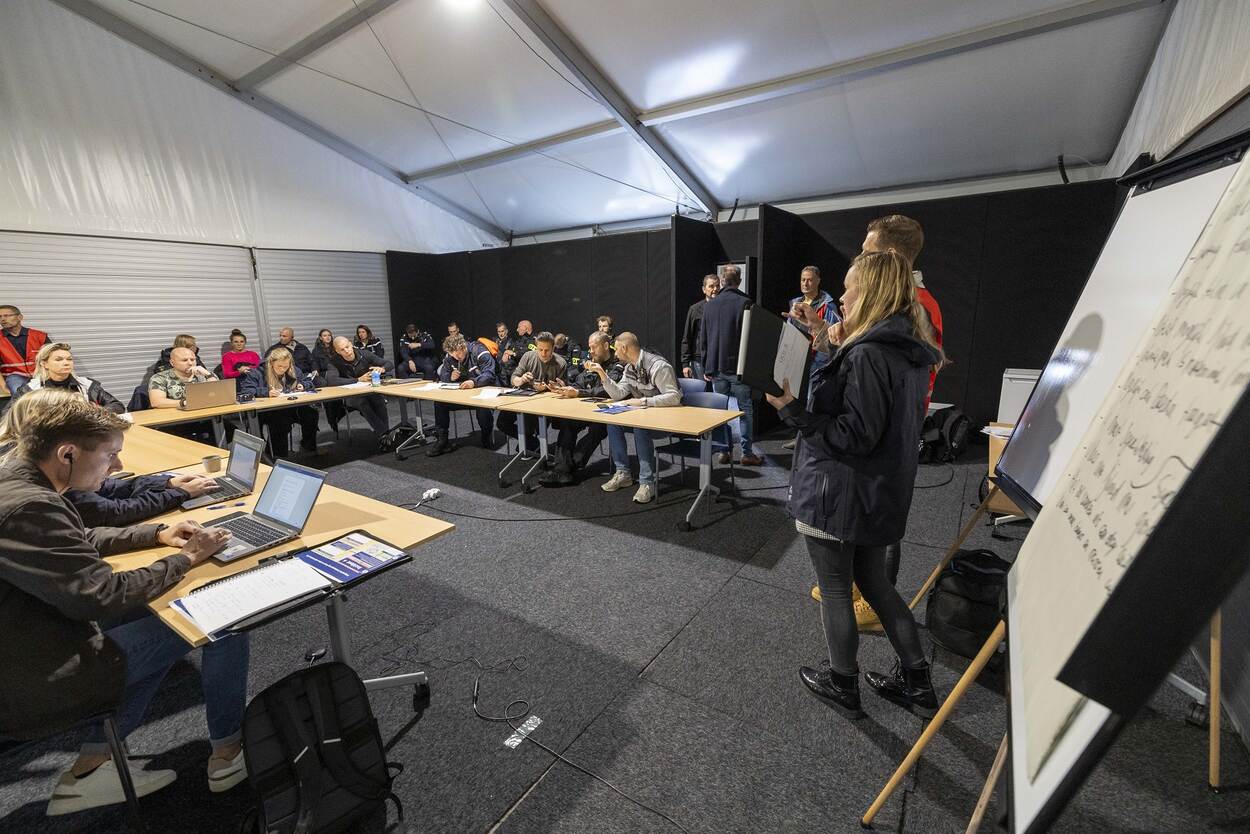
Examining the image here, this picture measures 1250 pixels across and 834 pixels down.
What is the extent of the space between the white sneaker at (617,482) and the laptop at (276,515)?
8.15ft

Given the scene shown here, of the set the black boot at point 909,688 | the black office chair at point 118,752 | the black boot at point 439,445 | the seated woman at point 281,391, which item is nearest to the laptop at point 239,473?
the black office chair at point 118,752

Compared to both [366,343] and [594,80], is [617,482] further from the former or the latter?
[366,343]

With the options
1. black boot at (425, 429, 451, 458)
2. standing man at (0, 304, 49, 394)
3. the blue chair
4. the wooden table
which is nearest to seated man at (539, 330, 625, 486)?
the blue chair

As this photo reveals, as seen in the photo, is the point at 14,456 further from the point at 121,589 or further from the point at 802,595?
the point at 802,595

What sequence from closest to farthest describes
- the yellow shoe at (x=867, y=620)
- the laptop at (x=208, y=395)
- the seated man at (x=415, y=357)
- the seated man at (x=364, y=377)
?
the yellow shoe at (x=867, y=620) → the laptop at (x=208, y=395) → the seated man at (x=364, y=377) → the seated man at (x=415, y=357)

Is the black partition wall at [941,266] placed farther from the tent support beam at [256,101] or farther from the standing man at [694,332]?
the tent support beam at [256,101]

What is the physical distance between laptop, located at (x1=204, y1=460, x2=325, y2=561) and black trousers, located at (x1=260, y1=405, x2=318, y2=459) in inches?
151

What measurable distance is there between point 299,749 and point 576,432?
320 centimetres

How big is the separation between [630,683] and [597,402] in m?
2.45

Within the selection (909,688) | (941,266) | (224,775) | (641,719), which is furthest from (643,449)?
(941,266)

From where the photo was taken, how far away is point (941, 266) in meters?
5.46

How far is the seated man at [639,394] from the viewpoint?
3877 millimetres

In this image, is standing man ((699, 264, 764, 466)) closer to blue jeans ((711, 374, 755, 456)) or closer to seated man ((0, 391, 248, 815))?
blue jeans ((711, 374, 755, 456))

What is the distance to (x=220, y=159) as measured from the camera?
6.44 metres
